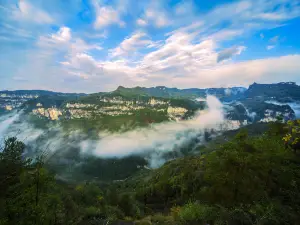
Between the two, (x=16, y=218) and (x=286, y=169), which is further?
(x=286, y=169)

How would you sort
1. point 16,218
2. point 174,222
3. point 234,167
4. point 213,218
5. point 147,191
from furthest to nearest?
point 147,191, point 234,167, point 174,222, point 213,218, point 16,218

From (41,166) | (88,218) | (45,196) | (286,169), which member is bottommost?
(88,218)

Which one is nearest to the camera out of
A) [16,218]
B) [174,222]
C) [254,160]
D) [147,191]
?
[16,218]

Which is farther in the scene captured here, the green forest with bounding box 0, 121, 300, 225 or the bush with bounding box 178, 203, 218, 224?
the bush with bounding box 178, 203, 218, 224

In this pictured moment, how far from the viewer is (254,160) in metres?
20.0

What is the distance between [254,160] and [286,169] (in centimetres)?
507

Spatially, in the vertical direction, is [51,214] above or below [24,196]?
below

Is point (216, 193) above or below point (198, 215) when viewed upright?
below

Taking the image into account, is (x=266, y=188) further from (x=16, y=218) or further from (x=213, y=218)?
(x=16, y=218)

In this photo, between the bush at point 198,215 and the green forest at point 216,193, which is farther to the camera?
the bush at point 198,215

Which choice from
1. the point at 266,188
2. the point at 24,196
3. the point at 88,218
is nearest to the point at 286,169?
the point at 266,188

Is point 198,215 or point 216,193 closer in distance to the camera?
point 198,215

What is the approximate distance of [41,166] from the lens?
555 inches

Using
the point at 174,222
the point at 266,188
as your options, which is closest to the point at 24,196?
the point at 174,222
